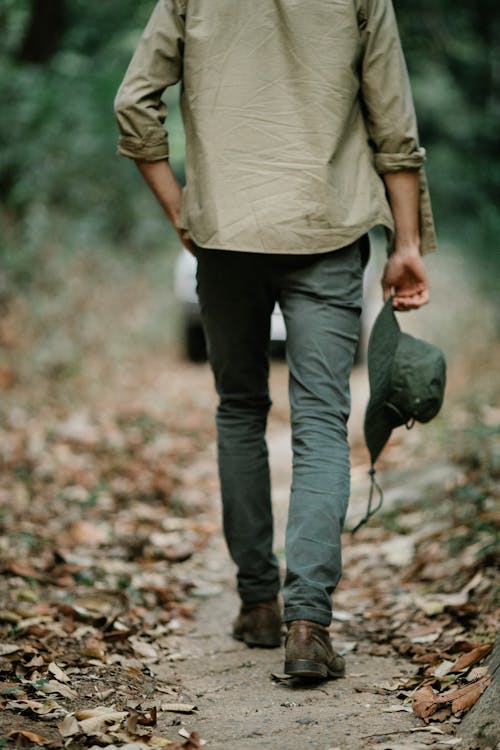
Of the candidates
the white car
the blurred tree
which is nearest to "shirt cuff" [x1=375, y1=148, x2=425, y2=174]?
the white car

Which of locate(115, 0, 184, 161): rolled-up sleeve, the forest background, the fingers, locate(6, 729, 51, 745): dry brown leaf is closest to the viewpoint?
locate(6, 729, 51, 745): dry brown leaf

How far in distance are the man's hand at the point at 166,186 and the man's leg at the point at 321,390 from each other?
46 cm

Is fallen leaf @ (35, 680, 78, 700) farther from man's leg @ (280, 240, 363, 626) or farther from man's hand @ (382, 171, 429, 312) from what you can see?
man's hand @ (382, 171, 429, 312)

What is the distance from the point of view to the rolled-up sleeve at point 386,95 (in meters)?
2.47

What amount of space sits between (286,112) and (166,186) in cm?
49

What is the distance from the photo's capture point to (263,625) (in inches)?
109

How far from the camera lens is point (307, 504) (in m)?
2.41

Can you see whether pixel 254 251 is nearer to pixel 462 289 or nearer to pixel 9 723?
pixel 9 723

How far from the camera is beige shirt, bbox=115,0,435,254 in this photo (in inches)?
95.3

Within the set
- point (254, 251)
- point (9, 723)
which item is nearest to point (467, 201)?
point (254, 251)

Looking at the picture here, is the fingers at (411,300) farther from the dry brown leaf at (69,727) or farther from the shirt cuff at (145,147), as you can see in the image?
the dry brown leaf at (69,727)

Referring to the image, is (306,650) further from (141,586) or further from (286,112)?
(286,112)

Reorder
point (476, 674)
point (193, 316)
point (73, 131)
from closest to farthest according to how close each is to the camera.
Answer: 1. point (476, 674)
2. point (193, 316)
3. point (73, 131)

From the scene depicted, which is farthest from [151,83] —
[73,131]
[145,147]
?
[73,131]
